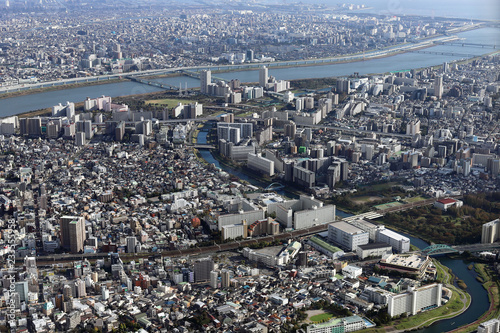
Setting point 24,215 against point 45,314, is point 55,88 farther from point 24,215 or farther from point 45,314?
point 45,314

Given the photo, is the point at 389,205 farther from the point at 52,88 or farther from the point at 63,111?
the point at 52,88

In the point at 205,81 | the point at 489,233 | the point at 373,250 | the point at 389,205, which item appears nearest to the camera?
the point at 373,250

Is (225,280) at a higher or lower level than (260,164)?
lower

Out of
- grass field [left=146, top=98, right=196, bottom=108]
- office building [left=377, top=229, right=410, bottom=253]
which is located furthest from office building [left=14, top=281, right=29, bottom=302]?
grass field [left=146, top=98, right=196, bottom=108]

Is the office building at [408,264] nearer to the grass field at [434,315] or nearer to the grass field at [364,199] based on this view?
the grass field at [434,315]

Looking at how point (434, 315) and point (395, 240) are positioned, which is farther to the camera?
point (395, 240)

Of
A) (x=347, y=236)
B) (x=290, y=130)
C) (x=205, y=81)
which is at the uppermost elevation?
(x=205, y=81)

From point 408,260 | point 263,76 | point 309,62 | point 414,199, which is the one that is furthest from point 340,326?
point 309,62
